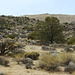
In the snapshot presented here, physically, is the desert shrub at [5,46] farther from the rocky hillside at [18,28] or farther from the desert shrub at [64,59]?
the rocky hillside at [18,28]

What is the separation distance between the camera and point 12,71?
7.83 metres

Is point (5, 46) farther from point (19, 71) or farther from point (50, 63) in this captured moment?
point (50, 63)

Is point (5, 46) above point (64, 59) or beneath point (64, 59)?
above

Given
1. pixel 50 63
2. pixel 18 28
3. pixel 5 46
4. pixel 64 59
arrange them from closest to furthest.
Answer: pixel 50 63, pixel 64 59, pixel 5 46, pixel 18 28

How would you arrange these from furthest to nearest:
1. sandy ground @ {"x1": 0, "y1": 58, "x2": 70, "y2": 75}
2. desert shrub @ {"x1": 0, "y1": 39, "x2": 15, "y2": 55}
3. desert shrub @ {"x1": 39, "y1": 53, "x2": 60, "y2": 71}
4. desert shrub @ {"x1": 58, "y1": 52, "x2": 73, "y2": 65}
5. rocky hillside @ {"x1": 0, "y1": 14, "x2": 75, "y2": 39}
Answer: rocky hillside @ {"x1": 0, "y1": 14, "x2": 75, "y2": 39}
desert shrub @ {"x1": 0, "y1": 39, "x2": 15, "y2": 55}
desert shrub @ {"x1": 58, "y1": 52, "x2": 73, "y2": 65}
desert shrub @ {"x1": 39, "y1": 53, "x2": 60, "y2": 71}
sandy ground @ {"x1": 0, "y1": 58, "x2": 70, "y2": 75}

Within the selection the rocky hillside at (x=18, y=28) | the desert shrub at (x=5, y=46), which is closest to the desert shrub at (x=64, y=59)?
the desert shrub at (x=5, y=46)

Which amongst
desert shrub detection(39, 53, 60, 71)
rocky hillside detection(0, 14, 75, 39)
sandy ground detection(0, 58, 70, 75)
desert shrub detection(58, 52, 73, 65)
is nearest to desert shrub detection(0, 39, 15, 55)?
sandy ground detection(0, 58, 70, 75)

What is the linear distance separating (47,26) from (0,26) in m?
15.4

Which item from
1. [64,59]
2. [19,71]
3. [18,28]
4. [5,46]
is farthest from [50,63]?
[18,28]

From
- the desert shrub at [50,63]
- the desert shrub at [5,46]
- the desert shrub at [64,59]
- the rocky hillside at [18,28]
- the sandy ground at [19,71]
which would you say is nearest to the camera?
the sandy ground at [19,71]

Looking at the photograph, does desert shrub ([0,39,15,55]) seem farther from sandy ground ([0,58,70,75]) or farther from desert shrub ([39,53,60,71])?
desert shrub ([39,53,60,71])

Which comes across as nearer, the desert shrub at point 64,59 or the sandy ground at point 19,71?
the sandy ground at point 19,71

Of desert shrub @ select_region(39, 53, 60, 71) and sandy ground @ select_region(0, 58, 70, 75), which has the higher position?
desert shrub @ select_region(39, 53, 60, 71)

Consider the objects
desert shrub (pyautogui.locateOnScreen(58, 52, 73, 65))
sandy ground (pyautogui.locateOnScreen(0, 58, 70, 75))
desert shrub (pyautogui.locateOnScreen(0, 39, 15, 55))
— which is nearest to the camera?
sandy ground (pyautogui.locateOnScreen(0, 58, 70, 75))
